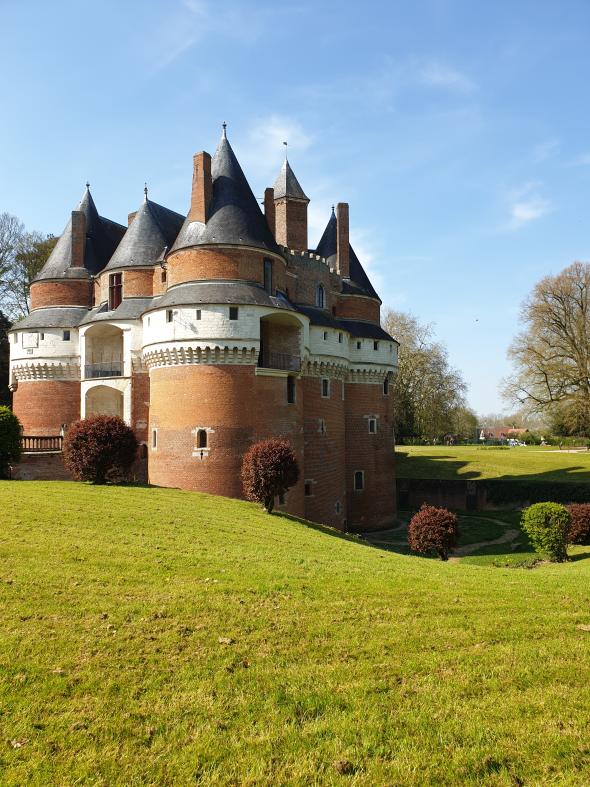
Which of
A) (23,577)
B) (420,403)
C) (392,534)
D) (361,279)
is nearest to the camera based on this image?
(23,577)

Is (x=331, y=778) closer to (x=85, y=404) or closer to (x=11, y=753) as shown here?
(x=11, y=753)

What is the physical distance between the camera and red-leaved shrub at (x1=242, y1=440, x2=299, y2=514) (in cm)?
2222

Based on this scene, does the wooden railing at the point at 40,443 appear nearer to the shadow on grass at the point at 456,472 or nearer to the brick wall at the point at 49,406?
the brick wall at the point at 49,406

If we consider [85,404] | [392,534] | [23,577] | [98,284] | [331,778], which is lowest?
[392,534]

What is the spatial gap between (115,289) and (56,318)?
4476mm

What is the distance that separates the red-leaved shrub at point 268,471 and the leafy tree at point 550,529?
340 inches

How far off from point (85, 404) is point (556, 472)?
30846 mm

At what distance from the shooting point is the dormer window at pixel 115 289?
1265 inches

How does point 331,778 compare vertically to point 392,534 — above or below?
above

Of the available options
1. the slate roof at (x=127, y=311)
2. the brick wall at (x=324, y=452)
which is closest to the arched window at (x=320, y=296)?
the brick wall at (x=324, y=452)

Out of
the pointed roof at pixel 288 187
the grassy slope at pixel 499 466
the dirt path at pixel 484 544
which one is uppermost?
the pointed roof at pixel 288 187

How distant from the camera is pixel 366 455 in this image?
3572 cm

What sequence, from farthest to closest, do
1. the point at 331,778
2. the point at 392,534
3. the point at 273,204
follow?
1. the point at 392,534
2. the point at 273,204
3. the point at 331,778

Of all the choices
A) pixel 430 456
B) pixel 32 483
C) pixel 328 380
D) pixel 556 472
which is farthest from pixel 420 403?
pixel 32 483
